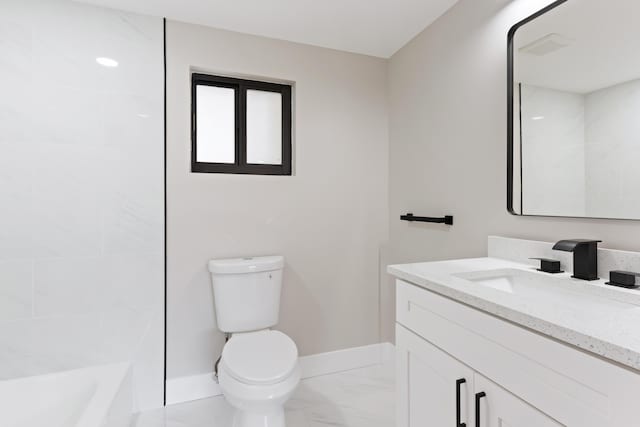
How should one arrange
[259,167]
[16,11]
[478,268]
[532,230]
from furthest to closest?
[259,167], [16,11], [532,230], [478,268]

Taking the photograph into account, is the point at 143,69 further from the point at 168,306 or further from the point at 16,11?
the point at 168,306

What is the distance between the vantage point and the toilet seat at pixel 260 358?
1.45 metres

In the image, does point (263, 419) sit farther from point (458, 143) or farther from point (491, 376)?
point (458, 143)

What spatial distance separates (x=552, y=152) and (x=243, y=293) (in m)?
1.61

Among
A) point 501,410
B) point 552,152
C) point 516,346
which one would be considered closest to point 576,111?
point 552,152

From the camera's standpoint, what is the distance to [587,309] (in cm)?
81

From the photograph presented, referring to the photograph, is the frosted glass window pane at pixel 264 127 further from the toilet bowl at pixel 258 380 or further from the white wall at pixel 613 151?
the white wall at pixel 613 151

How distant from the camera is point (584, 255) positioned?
3.57 ft

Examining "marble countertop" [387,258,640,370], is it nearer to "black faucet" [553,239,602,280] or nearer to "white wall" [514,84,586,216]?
"black faucet" [553,239,602,280]

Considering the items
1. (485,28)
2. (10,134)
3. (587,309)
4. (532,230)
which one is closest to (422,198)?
(532,230)

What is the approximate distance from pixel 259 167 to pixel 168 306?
1004 mm

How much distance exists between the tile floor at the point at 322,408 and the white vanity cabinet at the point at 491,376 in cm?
65

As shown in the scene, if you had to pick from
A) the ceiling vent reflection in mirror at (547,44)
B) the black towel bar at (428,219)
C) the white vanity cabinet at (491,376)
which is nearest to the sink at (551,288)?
the white vanity cabinet at (491,376)

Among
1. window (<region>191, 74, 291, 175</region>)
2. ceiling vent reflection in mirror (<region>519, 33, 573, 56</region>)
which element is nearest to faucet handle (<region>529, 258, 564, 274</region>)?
ceiling vent reflection in mirror (<region>519, 33, 573, 56</region>)
